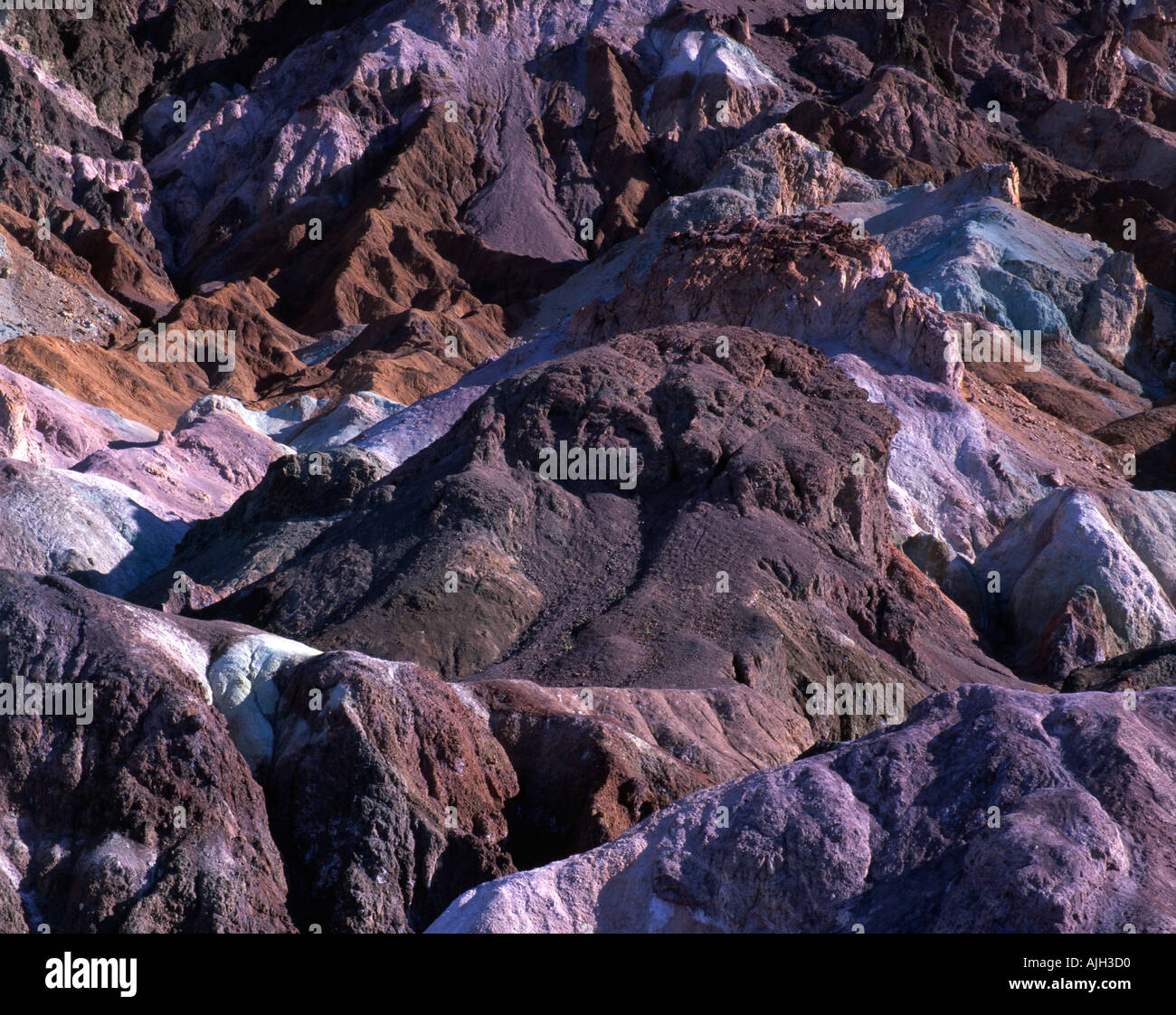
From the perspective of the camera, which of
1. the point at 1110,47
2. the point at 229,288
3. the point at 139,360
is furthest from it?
the point at 1110,47

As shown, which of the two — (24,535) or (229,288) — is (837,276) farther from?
(229,288)

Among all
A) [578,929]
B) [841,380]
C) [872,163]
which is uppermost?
[578,929]

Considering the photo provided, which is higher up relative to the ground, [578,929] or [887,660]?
[578,929]

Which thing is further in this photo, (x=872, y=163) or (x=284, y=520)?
(x=872, y=163)

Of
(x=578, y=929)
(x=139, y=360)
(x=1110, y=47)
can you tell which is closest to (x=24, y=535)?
(x=578, y=929)

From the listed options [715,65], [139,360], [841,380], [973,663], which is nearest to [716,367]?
[841,380]
